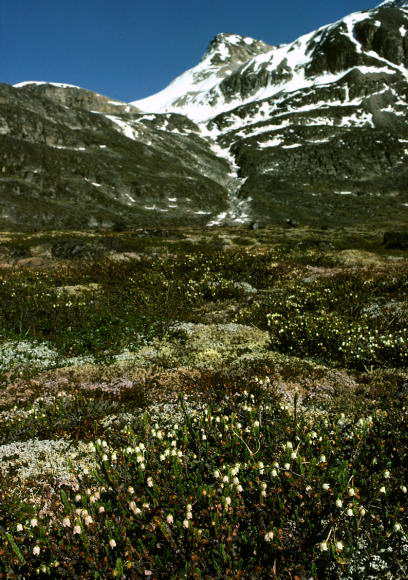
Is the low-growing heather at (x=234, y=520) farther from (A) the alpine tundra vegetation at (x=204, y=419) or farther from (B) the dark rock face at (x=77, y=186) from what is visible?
(B) the dark rock face at (x=77, y=186)

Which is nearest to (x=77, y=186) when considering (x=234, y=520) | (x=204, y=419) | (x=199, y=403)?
(x=199, y=403)

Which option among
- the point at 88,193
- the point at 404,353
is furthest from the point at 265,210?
the point at 404,353

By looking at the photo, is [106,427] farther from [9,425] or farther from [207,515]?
[207,515]

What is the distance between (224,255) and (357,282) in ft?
44.0

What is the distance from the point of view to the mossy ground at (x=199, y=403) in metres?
4.70

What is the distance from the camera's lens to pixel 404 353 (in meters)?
12.5

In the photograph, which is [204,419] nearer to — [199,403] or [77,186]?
[199,403]

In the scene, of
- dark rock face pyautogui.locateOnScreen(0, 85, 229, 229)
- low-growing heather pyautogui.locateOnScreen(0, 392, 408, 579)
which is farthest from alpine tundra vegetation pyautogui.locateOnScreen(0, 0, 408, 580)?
dark rock face pyautogui.locateOnScreen(0, 85, 229, 229)

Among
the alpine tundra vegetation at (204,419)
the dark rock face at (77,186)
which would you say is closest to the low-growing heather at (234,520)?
the alpine tundra vegetation at (204,419)

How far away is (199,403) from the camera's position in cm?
995

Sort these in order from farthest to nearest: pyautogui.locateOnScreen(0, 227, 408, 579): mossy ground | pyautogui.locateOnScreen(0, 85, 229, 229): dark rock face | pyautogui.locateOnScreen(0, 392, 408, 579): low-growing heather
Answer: pyautogui.locateOnScreen(0, 85, 229, 229): dark rock face
pyautogui.locateOnScreen(0, 227, 408, 579): mossy ground
pyautogui.locateOnScreen(0, 392, 408, 579): low-growing heather

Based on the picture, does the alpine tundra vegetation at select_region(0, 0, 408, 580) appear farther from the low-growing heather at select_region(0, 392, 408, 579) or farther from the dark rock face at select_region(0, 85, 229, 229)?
the dark rock face at select_region(0, 85, 229, 229)

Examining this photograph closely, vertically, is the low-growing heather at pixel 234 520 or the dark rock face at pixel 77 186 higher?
the dark rock face at pixel 77 186

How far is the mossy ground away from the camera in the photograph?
470 centimetres
